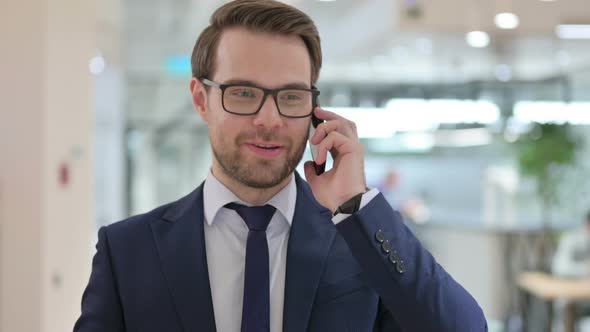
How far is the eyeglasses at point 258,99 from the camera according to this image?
1399 mm

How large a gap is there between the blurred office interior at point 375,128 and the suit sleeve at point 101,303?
1.45 m

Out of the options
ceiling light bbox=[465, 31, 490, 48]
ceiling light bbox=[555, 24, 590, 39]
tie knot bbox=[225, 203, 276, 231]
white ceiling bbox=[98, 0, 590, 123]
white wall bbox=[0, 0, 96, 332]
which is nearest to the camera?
tie knot bbox=[225, 203, 276, 231]

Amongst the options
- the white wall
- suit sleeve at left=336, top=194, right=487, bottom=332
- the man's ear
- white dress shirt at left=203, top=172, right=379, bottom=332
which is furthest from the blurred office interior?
suit sleeve at left=336, top=194, right=487, bottom=332

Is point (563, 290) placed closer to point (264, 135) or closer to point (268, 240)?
point (268, 240)

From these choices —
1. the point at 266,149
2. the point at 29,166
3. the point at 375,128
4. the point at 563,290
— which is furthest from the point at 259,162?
the point at 375,128

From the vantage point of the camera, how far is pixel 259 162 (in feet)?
4.62

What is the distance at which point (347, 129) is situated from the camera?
147 centimetres

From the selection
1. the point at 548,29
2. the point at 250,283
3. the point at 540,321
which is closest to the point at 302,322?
the point at 250,283

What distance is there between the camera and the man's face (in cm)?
140

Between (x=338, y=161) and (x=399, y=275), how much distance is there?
251 mm

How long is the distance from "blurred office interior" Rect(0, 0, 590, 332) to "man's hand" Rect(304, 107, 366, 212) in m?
1.24

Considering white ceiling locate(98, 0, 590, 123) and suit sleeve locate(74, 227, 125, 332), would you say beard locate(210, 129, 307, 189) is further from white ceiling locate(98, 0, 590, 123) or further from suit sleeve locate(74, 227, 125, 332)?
white ceiling locate(98, 0, 590, 123)

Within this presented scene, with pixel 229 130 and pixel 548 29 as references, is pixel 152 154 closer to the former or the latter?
pixel 548 29

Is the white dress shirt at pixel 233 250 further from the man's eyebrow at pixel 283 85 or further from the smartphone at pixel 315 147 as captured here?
the man's eyebrow at pixel 283 85
